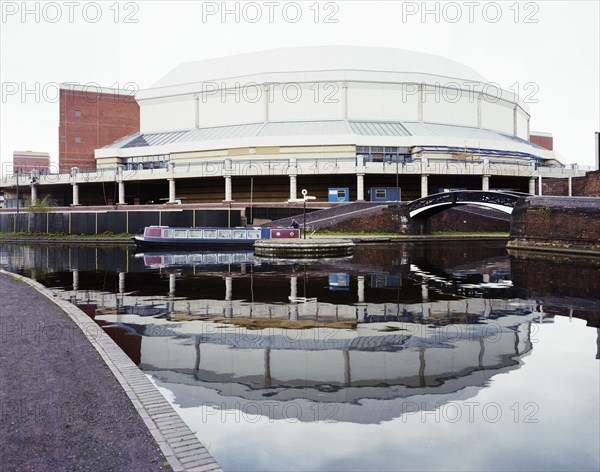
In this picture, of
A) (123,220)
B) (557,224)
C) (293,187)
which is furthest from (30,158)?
(557,224)

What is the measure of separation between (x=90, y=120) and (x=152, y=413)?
245ft

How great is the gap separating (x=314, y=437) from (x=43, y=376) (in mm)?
4244

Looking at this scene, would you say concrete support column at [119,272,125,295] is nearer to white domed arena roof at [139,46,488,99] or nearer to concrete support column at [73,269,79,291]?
concrete support column at [73,269,79,291]

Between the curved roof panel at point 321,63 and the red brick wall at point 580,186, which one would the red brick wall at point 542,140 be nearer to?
the curved roof panel at point 321,63

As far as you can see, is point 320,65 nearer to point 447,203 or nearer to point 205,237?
point 447,203

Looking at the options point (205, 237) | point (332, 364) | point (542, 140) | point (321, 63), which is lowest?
point (332, 364)

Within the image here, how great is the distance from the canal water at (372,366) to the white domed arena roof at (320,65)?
5134 centimetres

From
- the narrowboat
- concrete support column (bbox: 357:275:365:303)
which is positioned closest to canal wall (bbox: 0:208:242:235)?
the narrowboat

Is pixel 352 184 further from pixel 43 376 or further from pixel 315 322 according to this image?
pixel 43 376

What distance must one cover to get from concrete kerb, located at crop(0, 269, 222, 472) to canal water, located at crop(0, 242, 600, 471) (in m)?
0.34

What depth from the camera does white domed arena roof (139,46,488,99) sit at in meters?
64.5

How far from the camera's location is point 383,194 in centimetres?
5522

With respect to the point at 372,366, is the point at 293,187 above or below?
above

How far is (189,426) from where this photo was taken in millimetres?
6129
